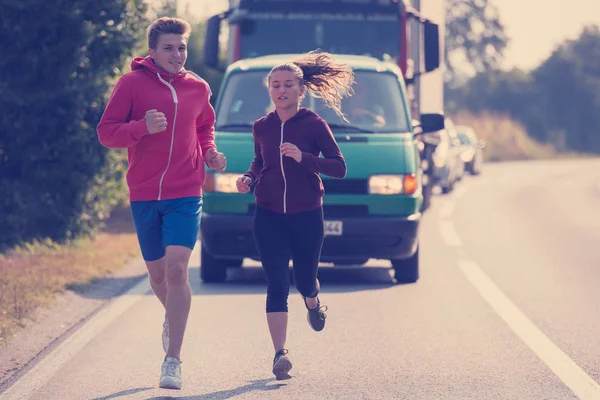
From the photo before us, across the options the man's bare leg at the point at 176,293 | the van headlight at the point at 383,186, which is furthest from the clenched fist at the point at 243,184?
the van headlight at the point at 383,186

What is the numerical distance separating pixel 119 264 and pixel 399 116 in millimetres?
3245

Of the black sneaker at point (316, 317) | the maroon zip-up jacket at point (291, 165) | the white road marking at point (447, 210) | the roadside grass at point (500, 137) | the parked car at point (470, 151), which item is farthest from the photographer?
the roadside grass at point (500, 137)

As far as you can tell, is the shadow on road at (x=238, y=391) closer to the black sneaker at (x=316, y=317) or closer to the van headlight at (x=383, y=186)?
the black sneaker at (x=316, y=317)

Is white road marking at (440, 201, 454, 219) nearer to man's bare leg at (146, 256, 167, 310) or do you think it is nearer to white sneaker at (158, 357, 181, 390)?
man's bare leg at (146, 256, 167, 310)

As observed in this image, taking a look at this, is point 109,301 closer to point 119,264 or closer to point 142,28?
point 119,264

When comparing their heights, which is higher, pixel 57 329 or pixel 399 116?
pixel 399 116

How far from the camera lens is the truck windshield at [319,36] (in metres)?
15.4

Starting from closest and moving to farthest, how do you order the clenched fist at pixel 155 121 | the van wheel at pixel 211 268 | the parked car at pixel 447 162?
the clenched fist at pixel 155 121
the van wheel at pixel 211 268
the parked car at pixel 447 162

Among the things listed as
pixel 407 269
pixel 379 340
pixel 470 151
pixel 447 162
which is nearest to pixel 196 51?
pixel 447 162

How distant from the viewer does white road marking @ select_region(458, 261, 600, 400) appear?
702 centimetres

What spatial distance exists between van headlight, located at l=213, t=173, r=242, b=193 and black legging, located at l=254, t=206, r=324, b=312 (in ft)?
11.9

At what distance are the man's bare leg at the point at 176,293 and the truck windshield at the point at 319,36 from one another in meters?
8.66

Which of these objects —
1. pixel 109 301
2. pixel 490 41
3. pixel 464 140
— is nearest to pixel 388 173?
pixel 109 301

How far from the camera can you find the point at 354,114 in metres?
11.7
